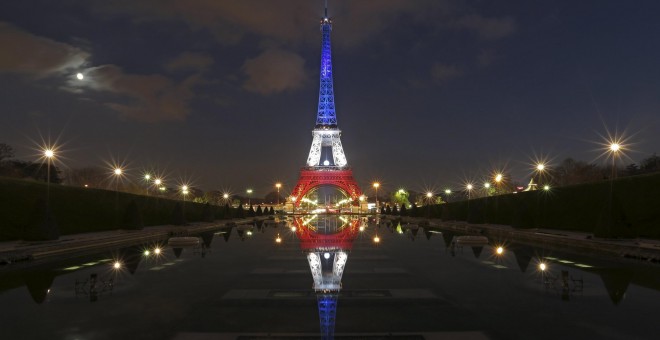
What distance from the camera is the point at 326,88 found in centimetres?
10331

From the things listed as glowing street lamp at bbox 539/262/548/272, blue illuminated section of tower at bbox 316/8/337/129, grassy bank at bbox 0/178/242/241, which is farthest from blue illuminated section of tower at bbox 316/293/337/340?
blue illuminated section of tower at bbox 316/8/337/129

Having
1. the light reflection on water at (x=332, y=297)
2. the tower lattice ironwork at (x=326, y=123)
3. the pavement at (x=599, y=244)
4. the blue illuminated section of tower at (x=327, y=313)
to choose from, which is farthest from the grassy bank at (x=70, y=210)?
the tower lattice ironwork at (x=326, y=123)

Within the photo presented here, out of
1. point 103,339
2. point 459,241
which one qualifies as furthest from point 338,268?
point 459,241

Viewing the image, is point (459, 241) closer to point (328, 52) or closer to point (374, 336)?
point (374, 336)

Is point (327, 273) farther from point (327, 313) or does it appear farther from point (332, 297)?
point (327, 313)

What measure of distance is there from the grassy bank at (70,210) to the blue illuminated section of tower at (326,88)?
63.6 m

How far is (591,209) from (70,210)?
3338 centimetres

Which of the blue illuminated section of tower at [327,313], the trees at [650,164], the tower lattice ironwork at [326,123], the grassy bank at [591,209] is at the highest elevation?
the tower lattice ironwork at [326,123]

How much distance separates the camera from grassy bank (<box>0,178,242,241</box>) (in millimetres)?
22328

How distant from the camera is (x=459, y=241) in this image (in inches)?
973

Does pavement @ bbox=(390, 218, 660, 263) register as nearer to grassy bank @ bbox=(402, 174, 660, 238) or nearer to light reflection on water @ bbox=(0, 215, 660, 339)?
grassy bank @ bbox=(402, 174, 660, 238)

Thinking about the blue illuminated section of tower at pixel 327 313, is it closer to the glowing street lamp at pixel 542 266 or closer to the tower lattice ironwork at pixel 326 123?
the glowing street lamp at pixel 542 266

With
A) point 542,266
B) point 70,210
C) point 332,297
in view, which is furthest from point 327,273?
point 70,210

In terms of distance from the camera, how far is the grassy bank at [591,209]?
22.3 m
